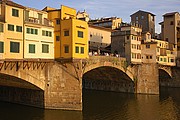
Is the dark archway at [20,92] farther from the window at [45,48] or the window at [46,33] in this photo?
the window at [46,33]

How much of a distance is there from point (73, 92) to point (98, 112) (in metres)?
6.00

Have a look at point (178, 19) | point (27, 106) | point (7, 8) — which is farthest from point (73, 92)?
point (178, 19)

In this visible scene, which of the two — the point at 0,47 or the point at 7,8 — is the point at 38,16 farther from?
the point at 0,47

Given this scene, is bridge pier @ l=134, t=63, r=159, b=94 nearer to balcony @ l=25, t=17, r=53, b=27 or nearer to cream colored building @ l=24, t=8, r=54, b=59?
cream colored building @ l=24, t=8, r=54, b=59

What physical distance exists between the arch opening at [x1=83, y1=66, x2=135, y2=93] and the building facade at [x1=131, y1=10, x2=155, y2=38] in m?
45.4

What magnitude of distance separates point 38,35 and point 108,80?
38272 mm

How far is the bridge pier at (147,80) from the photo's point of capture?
2717 inches

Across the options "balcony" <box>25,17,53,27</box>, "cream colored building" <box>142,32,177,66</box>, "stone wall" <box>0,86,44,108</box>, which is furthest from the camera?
"cream colored building" <box>142,32,177,66</box>

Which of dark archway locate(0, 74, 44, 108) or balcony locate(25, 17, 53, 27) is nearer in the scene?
balcony locate(25, 17, 53, 27)

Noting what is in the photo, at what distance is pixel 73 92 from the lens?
42.8 metres

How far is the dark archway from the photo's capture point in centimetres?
4188

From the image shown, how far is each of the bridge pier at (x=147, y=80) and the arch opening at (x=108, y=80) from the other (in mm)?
2056

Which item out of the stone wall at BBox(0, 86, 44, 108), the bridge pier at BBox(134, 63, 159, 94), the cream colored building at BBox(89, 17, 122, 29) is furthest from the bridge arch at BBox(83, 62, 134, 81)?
the cream colored building at BBox(89, 17, 122, 29)

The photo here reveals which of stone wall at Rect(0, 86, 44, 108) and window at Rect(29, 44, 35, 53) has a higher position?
window at Rect(29, 44, 35, 53)
